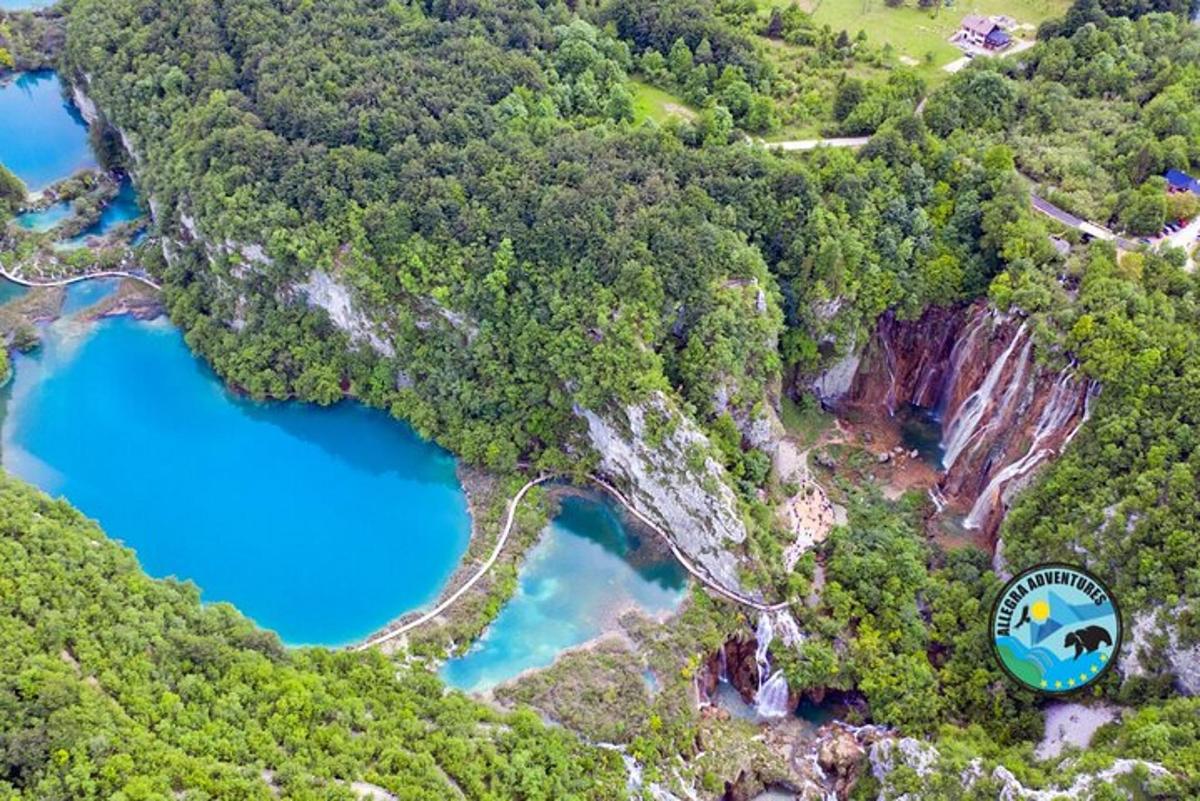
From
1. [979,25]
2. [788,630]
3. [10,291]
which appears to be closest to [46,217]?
[10,291]

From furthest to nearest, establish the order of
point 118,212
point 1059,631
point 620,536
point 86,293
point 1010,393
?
1. point 118,212
2. point 86,293
3. point 620,536
4. point 1010,393
5. point 1059,631

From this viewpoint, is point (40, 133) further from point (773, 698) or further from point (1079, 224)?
point (1079, 224)

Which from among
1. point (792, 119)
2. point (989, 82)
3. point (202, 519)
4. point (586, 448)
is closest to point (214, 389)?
point (202, 519)

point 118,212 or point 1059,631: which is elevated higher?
point 1059,631

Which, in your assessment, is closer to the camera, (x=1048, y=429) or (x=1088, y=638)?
(x=1088, y=638)

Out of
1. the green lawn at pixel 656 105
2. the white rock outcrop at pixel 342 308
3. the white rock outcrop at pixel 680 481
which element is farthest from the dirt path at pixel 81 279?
the white rock outcrop at pixel 680 481

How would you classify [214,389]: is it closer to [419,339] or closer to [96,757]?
[419,339]
